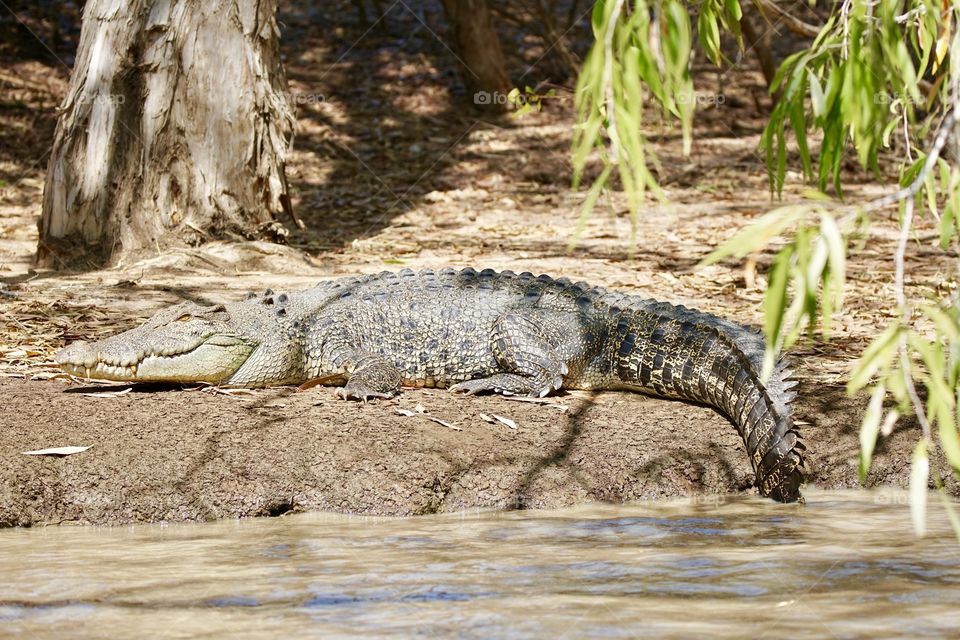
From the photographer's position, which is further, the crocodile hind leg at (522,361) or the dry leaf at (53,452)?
the crocodile hind leg at (522,361)

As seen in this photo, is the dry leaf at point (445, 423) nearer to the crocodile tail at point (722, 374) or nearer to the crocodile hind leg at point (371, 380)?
the crocodile hind leg at point (371, 380)

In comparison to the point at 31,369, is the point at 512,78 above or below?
above

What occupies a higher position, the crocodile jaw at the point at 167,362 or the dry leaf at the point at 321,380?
the crocodile jaw at the point at 167,362

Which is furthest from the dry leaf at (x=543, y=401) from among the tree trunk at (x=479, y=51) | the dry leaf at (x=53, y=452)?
the tree trunk at (x=479, y=51)

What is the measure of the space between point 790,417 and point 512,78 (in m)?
11.6

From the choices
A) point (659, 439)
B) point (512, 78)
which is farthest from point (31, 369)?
point (512, 78)

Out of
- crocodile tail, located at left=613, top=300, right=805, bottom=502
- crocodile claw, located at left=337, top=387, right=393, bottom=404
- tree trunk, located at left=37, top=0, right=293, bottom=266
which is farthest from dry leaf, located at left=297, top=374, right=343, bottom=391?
tree trunk, located at left=37, top=0, right=293, bottom=266

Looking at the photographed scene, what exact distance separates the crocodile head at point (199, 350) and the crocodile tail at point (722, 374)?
6.24 feet

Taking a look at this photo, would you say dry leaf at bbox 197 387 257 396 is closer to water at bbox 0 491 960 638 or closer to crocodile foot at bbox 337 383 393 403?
crocodile foot at bbox 337 383 393 403

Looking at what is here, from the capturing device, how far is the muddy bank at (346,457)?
4.54 metres

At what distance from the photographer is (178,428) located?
4.93 metres

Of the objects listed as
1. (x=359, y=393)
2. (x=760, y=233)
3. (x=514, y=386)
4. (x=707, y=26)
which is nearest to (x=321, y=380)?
(x=359, y=393)

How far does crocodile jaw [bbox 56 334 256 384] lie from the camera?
552 centimetres

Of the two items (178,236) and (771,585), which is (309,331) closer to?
(178,236)
